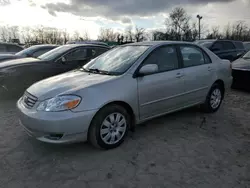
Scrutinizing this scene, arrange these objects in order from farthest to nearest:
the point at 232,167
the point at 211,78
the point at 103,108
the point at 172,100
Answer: the point at 211,78 → the point at 172,100 → the point at 103,108 → the point at 232,167

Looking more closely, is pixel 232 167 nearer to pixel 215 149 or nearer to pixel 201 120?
pixel 215 149

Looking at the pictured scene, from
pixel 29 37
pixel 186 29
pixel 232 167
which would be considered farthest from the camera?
pixel 186 29

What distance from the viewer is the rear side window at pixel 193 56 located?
4152mm

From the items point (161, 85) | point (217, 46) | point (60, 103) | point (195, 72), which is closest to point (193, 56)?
point (195, 72)

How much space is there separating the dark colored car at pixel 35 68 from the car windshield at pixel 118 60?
214cm

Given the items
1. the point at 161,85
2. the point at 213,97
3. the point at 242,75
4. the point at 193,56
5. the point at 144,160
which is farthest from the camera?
the point at 242,75

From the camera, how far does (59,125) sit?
2.75 metres

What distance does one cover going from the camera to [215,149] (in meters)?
3.20

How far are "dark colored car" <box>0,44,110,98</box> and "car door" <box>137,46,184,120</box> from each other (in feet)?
10.1

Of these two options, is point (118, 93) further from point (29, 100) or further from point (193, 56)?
point (193, 56)

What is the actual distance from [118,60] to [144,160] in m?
1.70

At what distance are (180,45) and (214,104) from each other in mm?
1525

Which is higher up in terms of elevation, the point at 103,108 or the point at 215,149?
the point at 103,108

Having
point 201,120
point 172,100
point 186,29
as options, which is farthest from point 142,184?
point 186,29
